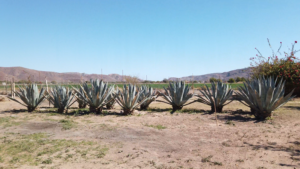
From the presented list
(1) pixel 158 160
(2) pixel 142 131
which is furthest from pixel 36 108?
(1) pixel 158 160

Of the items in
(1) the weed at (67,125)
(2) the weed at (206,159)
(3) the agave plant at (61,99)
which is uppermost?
(3) the agave plant at (61,99)

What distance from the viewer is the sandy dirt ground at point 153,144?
4316 millimetres

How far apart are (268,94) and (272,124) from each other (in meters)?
1.15

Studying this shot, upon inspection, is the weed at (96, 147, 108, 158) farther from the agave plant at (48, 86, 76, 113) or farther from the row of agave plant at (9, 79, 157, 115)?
the agave plant at (48, 86, 76, 113)

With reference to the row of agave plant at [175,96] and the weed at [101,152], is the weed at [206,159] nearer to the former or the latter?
the weed at [101,152]

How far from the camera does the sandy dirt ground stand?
4316 mm

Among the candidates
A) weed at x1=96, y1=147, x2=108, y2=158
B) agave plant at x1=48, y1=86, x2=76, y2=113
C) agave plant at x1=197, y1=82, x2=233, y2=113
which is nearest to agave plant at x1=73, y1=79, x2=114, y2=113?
agave plant at x1=48, y1=86, x2=76, y2=113

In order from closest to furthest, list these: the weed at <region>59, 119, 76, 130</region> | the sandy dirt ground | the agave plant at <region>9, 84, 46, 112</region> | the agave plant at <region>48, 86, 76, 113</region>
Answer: the sandy dirt ground
the weed at <region>59, 119, 76, 130</region>
the agave plant at <region>48, 86, 76, 113</region>
the agave plant at <region>9, 84, 46, 112</region>

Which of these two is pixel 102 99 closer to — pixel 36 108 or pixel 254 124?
pixel 36 108

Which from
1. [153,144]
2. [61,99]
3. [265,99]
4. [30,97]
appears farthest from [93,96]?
[265,99]

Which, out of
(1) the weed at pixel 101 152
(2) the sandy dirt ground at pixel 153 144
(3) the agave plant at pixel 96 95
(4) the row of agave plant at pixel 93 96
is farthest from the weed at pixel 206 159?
(3) the agave plant at pixel 96 95

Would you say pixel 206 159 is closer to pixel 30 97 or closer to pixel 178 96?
pixel 178 96

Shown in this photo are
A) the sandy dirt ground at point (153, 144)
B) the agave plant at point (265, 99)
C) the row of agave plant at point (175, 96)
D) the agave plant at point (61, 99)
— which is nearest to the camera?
the sandy dirt ground at point (153, 144)

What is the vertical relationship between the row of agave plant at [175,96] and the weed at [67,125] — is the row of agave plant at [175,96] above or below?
above
